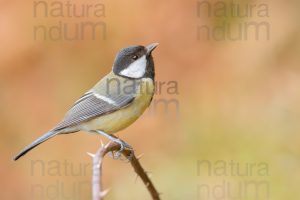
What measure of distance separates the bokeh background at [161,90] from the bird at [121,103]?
252cm

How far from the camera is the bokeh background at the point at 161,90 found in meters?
7.35

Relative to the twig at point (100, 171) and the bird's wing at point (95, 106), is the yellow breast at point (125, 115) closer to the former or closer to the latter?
the bird's wing at point (95, 106)

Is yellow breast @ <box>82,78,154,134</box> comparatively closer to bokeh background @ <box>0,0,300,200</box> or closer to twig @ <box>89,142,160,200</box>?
twig @ <box>89,142,160,200</box>

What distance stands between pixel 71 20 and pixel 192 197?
9.04 ft

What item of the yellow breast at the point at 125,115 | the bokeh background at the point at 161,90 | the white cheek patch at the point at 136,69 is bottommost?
the bokeh background at the point at 161,90

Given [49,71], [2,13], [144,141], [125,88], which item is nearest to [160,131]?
[144,141]

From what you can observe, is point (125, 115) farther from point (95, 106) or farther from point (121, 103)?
point (95, 106)

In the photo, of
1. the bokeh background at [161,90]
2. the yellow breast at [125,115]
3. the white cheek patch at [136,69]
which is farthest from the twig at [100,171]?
the bokeh background at [161,90]

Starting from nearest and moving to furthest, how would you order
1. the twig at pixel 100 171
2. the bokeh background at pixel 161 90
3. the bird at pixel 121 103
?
the twig at pixel 100 171
the bird at pixel 121 103
the bokeh background at pixel 161 90

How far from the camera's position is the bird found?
4.29 meters

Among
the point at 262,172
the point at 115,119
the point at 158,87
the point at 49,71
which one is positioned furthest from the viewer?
the point at 49,71

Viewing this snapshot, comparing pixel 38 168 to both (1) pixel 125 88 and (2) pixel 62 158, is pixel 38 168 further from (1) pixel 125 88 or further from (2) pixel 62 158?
(1) pixel 125 88

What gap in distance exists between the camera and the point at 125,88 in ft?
15.0

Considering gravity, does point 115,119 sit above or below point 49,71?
above
